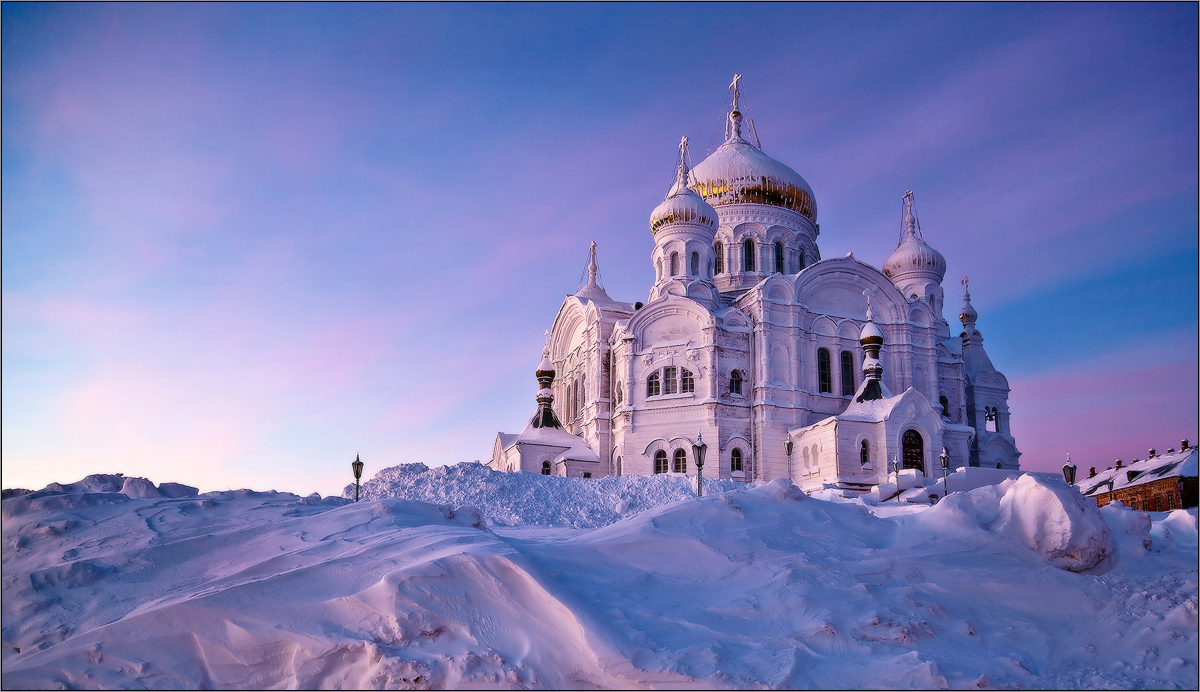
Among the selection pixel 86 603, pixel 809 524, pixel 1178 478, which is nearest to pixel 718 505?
pixel 809 524

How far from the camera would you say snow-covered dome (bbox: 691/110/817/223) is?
37.0m

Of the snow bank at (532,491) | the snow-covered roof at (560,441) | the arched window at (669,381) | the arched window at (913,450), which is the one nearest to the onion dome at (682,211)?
the arched window at (669,381)

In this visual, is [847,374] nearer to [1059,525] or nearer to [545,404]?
[545,404]

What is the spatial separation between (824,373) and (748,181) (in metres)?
10.0

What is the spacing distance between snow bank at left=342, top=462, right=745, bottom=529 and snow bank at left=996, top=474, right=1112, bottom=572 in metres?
10.5

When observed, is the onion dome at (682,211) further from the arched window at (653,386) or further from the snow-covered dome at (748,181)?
the arched window at (653,386)

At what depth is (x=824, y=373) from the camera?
3130 cm

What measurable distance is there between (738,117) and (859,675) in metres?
35.8

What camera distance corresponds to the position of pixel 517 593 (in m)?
7.72

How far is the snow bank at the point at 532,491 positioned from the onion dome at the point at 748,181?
1653 centimetres

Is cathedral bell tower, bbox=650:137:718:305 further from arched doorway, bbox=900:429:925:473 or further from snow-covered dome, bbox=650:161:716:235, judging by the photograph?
arched doorway, bbox=900:429:925:473

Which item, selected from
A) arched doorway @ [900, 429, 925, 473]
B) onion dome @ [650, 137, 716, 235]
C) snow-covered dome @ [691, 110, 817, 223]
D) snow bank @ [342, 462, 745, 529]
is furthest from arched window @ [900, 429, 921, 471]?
snow-covered dome @ [691, 110, 817, 223]

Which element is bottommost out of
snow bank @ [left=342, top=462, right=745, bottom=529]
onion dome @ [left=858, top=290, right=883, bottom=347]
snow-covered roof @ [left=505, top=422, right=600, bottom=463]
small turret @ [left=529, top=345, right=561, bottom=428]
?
snow bank @ [left=342, top=462, right=745, bottom=529]

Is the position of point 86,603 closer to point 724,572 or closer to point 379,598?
point 379,598
